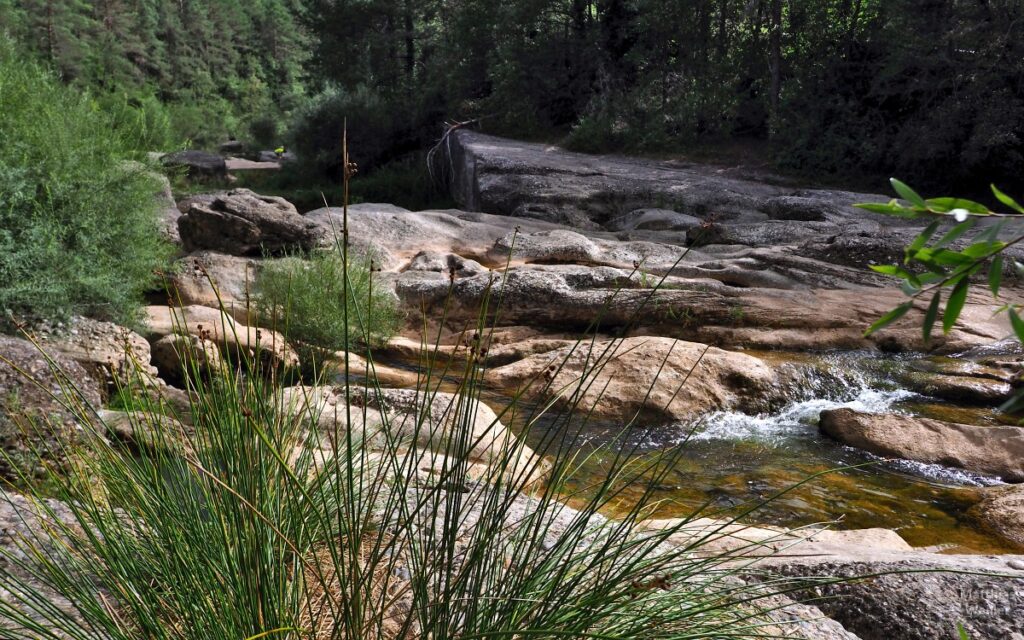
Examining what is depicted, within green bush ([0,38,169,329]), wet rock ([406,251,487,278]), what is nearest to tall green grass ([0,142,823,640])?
green bush ([0,38,169,329])

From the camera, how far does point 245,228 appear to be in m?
9.15

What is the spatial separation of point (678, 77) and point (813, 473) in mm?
15641

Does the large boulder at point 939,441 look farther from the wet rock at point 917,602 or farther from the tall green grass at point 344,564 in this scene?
the tall green grass at point 344,564

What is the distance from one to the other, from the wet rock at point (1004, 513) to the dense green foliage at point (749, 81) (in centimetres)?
986

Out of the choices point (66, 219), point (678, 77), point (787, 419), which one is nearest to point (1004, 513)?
point (787, 419)

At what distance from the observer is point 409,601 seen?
6.44 ft

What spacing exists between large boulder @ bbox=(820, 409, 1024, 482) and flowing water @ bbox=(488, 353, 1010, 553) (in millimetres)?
78

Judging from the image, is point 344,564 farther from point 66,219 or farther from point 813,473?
point 66,219

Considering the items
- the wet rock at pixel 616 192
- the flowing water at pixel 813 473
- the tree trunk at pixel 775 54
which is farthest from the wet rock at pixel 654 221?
the tree trunk at pixel 775 54

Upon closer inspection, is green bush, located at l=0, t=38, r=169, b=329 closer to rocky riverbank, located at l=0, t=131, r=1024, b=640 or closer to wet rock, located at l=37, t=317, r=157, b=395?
wet rock, located at l=37, t=317, r=157, b=395

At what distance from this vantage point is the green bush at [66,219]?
5664 mm

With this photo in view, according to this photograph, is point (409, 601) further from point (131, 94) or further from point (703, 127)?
point (131, 94)

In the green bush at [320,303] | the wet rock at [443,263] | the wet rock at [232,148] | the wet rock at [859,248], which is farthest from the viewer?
the wet rock at [232,148]

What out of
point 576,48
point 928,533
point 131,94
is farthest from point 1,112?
point 131,94
